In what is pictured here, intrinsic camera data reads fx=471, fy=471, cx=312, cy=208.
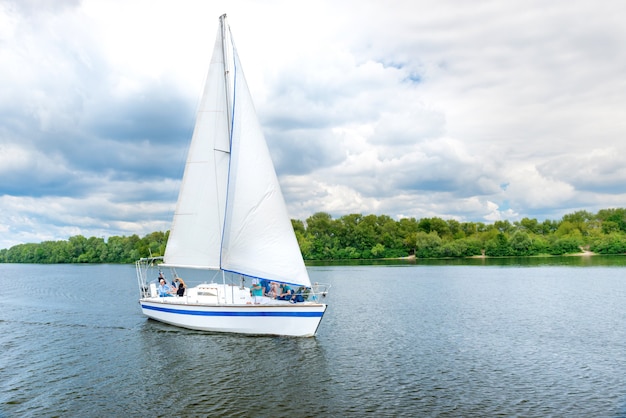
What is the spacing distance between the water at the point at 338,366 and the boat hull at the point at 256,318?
28.3 inches

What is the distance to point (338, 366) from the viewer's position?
2336 centimetres

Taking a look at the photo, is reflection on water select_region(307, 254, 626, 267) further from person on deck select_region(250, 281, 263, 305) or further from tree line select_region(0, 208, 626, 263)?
person on deck select_region(250, 281, 263, 305)

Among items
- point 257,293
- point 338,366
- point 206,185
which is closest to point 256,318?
point 257,293

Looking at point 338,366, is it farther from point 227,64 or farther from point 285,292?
point 227,64

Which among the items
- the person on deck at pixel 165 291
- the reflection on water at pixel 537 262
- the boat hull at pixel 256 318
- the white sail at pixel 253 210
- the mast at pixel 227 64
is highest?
the mast at pixel 227 64

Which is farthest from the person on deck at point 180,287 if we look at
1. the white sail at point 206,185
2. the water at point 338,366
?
the water at point 338,366

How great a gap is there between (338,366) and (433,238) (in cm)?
15134

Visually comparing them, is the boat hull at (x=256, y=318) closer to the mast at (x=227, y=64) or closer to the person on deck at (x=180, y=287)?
the person on deck at (x=180, y=287)

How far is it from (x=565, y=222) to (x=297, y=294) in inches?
7654

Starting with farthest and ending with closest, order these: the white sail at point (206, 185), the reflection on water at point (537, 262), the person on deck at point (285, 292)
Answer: the reflection on water at point (537, 262), the white sail at point (206, 185), the person on deck at point (285, 292)

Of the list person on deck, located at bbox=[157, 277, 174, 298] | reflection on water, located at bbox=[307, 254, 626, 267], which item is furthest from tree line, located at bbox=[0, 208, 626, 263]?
person on deck, located at bbox=[157, 277, 174, 298]

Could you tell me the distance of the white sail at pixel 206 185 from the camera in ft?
99.7

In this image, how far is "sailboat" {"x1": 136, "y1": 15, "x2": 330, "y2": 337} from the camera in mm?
27953

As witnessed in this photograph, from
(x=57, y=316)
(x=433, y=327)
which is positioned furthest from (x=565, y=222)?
(x=57, y=316)
